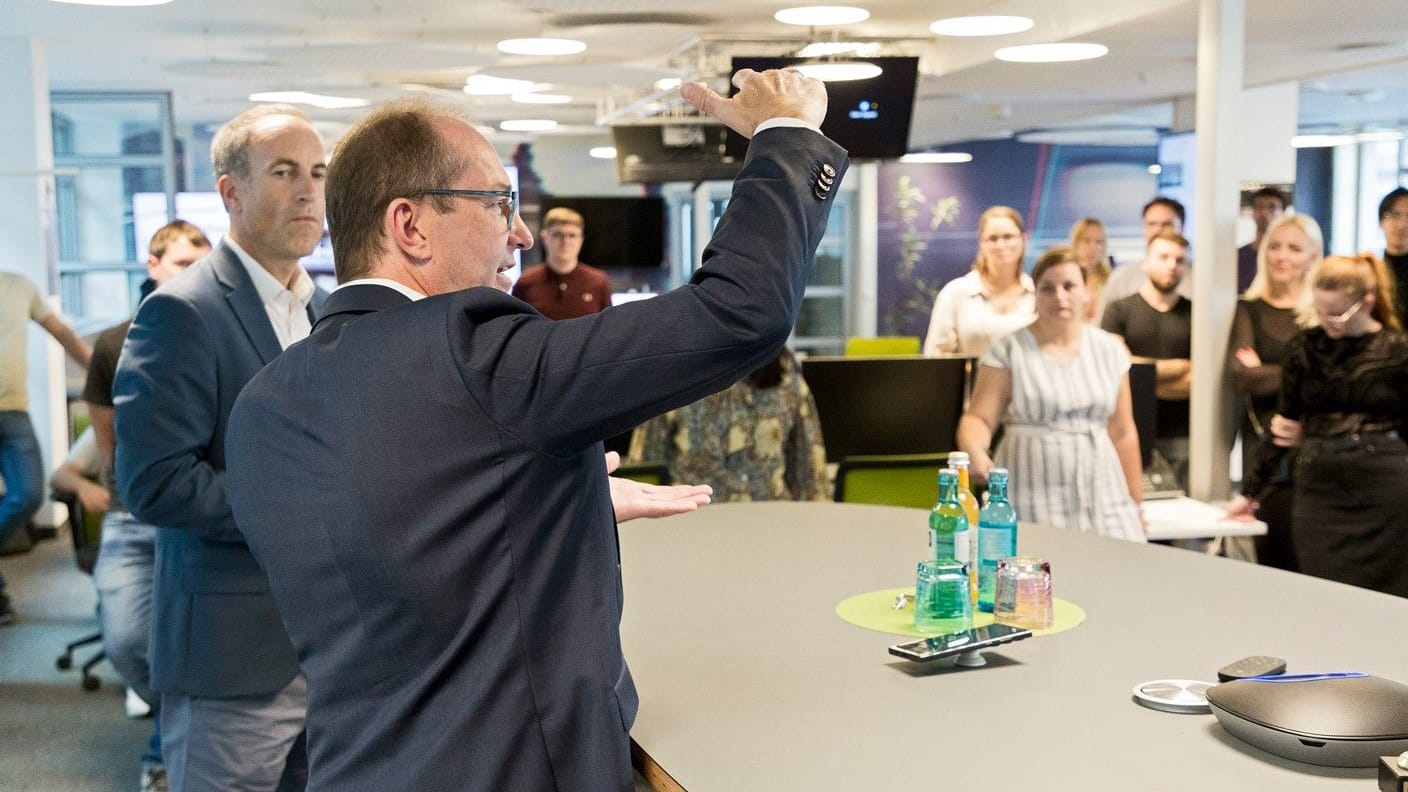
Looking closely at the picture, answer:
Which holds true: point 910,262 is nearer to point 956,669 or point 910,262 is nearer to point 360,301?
point 956,669

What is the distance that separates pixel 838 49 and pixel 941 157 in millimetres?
7628

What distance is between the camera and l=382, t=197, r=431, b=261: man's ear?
143cm

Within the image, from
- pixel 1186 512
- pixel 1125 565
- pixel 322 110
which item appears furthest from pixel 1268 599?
pixel 322 110

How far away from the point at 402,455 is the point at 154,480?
111 centimetres

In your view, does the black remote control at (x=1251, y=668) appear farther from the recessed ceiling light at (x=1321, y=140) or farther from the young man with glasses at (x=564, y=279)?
the recessed ceiling light at (x=1321, y=140)

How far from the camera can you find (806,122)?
1.37 m

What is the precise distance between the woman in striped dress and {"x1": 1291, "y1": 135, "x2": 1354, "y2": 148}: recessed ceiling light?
11.3 meters

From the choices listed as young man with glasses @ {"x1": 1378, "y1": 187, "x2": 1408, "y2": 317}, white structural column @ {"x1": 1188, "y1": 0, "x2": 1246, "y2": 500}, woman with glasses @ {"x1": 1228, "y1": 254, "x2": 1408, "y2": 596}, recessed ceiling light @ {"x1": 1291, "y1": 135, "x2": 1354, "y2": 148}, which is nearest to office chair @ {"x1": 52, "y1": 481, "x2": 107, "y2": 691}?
woman with glasses @ {"x1": 1228, "y1": 254, "x2": 1408, "y2": 596}

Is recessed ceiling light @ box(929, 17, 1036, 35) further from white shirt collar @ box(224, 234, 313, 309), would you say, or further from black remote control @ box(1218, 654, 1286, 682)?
black remote control @ box(1218, 654, 1286, 682)

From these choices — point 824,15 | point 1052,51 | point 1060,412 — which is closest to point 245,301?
point 1060,412

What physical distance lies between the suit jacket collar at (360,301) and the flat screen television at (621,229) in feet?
44.6

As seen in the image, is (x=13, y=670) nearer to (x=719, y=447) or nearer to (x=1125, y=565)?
(x=719, y=447)

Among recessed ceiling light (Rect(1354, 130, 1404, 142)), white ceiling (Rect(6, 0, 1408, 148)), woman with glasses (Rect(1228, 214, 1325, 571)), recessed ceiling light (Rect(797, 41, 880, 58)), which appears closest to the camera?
woman with glasses (Rect(1228, 214, 1325, 571))

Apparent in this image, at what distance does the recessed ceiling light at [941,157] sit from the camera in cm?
1578
